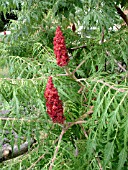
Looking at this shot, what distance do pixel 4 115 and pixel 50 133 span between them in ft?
0.97

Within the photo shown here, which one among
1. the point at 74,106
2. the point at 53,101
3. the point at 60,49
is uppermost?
the point at 60,49

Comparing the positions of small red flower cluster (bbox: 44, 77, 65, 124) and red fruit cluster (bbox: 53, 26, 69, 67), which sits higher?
red fruit cluster (bbox: 53, 26, 69, 67)

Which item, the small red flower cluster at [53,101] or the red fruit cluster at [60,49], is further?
the red fruit cluster at [60,49]

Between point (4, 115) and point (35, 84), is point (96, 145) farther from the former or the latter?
point (4, 115)

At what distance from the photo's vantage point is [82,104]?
1950mm

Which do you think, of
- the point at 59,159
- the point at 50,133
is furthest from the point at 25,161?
the point at 59,159

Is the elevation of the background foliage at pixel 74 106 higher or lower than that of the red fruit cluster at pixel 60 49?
lower

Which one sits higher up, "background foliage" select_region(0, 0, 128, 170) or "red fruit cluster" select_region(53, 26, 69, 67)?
"red fruit cluster" select_region(53, 26, 69, 67)

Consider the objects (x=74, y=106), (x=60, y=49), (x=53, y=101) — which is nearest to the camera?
(x=53, y=101)

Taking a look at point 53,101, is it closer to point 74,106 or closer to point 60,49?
point 60,49

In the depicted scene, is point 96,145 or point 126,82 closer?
point 96,145

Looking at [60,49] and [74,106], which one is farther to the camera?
[74,106]

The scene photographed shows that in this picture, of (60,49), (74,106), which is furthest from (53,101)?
(74,106)

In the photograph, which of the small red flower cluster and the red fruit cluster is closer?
the small red flower cluster
